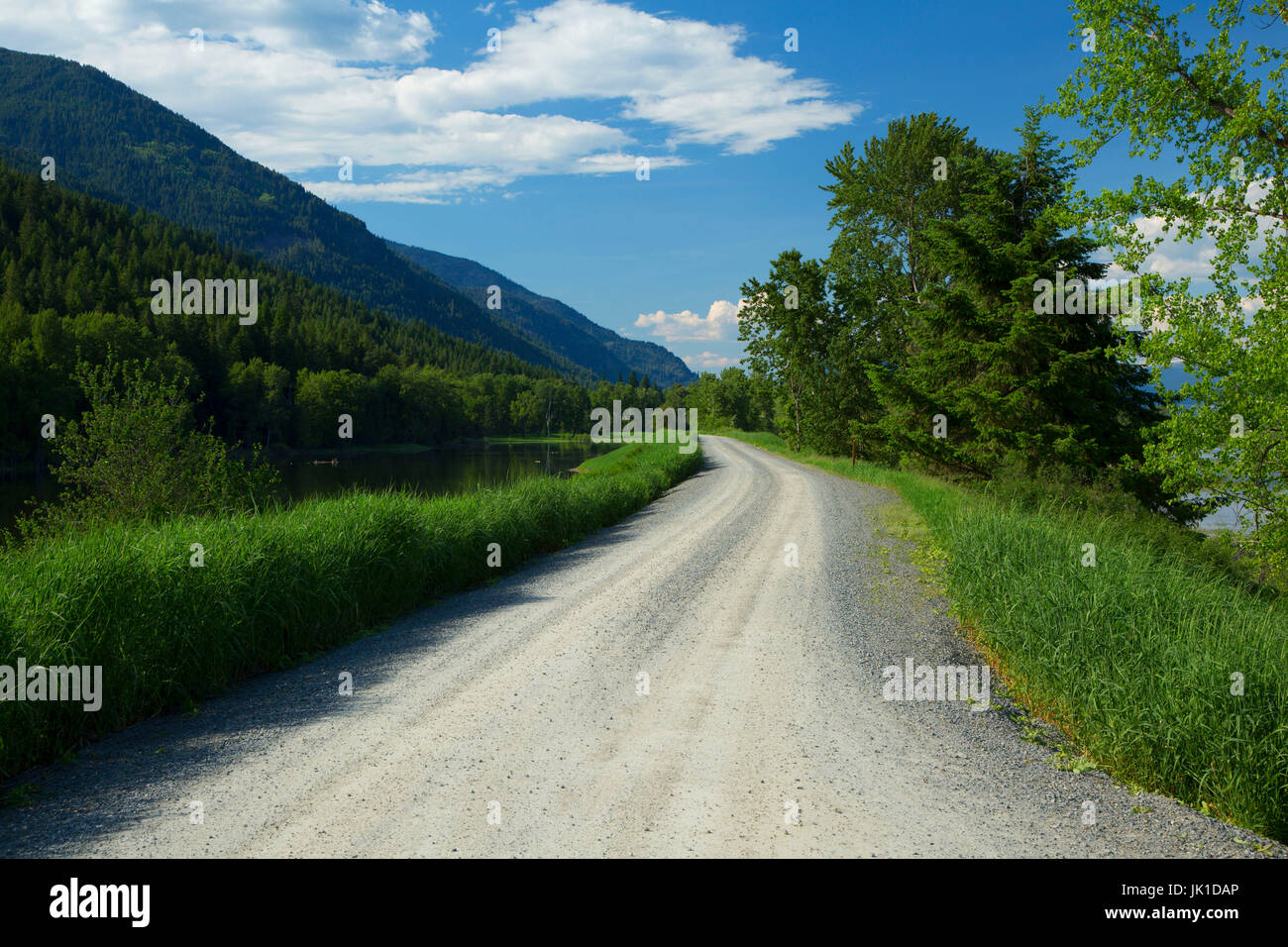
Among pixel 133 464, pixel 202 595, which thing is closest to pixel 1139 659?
pixel 202 595

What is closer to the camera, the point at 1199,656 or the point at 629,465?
the point at 1199,656

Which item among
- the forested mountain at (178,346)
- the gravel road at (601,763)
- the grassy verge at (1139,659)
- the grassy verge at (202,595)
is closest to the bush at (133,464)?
the grassy verge at (202,595)

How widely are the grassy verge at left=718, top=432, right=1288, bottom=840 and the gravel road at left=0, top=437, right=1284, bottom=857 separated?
0.37 metres

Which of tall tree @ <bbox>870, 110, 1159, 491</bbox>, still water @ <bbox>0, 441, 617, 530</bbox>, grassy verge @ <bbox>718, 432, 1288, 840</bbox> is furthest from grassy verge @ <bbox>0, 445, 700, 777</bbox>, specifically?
tall tree @ <bbox>870, 110, 1159, 491</bbox>

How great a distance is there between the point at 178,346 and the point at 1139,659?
3511 inches

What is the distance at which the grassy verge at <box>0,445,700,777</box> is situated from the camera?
5.34m

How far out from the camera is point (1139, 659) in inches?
235

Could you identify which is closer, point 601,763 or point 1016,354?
point 601,763

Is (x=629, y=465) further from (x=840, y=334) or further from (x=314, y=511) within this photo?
(x=314, y=511)

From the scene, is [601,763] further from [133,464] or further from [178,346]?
[178,346]

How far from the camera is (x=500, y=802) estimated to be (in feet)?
14.8

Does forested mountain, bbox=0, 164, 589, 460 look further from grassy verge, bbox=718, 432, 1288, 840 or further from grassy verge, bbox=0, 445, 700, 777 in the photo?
grassy verge, bbox=718, 432, 1288, 840
